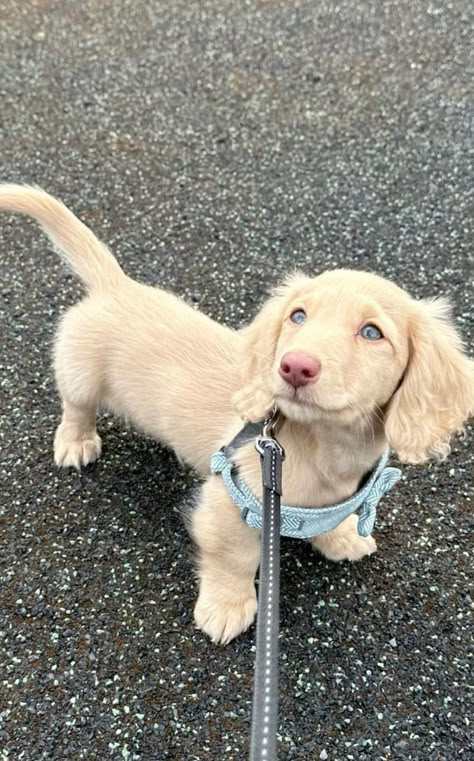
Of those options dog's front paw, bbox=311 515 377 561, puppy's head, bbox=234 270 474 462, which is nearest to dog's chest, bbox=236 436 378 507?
puppy's head, bbox=234 270 474 462

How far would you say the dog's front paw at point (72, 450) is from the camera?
1907 millimetres

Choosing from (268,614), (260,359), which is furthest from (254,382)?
(268,614)

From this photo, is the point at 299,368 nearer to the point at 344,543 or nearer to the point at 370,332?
the point at 370,332

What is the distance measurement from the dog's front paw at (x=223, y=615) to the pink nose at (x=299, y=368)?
779mm

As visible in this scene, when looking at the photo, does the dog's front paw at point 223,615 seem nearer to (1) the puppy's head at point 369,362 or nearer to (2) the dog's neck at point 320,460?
(2) the dog's neck at point 320,460

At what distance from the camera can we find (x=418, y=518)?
5.98 ft

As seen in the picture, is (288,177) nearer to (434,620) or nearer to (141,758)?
(434,620)

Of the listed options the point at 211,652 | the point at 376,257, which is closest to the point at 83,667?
the point at 211,652

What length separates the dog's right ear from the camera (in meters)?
1.22

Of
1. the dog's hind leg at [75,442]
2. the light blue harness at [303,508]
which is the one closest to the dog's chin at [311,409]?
the light blue harness at [303,508]

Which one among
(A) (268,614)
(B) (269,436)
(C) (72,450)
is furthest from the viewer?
(C) (72,450)

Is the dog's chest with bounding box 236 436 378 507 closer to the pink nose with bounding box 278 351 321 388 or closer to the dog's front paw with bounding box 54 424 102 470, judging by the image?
the pink nose with bounding box 278 351 321 388

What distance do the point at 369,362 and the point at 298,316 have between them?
165mm

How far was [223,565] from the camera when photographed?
1.54m
